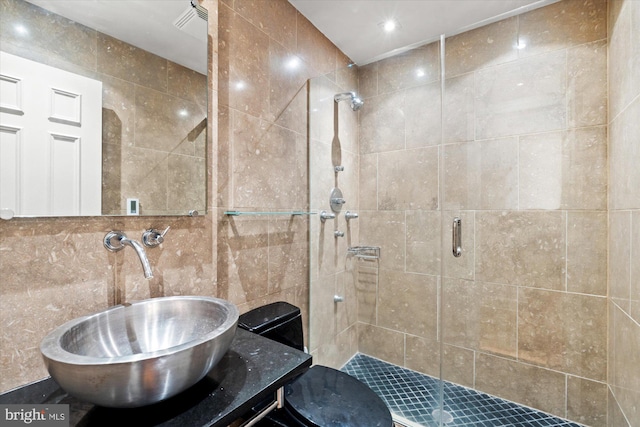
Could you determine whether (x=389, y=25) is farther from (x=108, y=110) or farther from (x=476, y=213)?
(x=108, y=110)

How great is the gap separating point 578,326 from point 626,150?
1.02 metres

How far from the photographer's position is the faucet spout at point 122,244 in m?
0.90

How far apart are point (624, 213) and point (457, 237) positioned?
764 mm

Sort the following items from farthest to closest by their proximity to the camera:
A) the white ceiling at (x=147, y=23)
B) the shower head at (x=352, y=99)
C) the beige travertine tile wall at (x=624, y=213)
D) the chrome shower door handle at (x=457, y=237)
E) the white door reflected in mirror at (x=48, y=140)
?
the shower head at (x=352, y=99) → the chrome shower door handle at (x=457, y=237) → the beige travertine tile wall at (x=624, y=213) → the white ceiling at (x=147, y=23) → the white door reflected in mirror at (x=48, y=140)

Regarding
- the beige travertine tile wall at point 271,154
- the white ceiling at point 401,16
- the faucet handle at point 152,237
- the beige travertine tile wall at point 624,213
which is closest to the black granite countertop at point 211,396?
the faucet handle at point 152,237

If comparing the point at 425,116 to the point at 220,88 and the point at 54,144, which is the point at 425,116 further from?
the point at 54,144

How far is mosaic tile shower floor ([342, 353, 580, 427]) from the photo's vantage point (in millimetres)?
1653

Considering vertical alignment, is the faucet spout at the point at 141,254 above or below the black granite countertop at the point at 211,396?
above

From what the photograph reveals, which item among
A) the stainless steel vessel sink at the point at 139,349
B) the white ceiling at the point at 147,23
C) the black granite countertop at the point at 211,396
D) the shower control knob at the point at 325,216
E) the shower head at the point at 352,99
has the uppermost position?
the shower head at the point at 352,99

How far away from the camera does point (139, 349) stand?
0.85 metres

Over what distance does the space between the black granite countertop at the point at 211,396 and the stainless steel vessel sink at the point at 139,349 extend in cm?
5

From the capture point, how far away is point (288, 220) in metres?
1.69

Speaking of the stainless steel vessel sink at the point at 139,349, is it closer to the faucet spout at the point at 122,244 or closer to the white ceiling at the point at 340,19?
the faucet spout at the point at 122,244

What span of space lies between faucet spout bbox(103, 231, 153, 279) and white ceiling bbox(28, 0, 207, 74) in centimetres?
68
